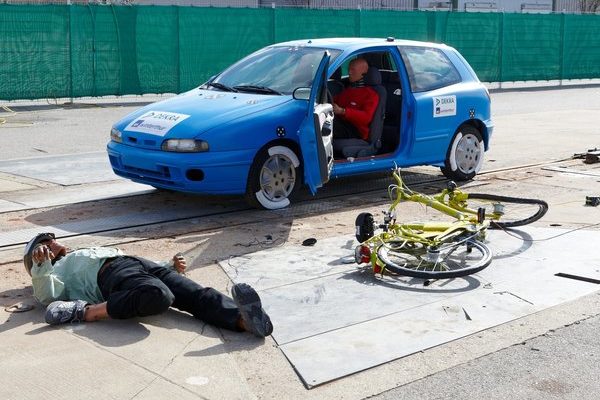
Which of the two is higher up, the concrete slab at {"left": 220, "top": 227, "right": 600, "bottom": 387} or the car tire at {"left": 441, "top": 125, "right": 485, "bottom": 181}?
the car tire at {"left": 441, "top": 125, "right": 485, "bottom": 181}

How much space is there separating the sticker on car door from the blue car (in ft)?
0.05

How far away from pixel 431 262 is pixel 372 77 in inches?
155

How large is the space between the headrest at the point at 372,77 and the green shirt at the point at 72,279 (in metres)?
4.92

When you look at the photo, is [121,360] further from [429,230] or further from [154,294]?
[429,230]

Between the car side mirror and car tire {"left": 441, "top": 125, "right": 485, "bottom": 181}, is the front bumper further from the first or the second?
car tire {"left": 441, "top": 125, "right": 485, "bottom": 181}

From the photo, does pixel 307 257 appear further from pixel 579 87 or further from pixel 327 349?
pixel 579 87

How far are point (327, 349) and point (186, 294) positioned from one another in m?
1.00

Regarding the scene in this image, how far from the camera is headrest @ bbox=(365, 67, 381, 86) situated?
33.1 feet

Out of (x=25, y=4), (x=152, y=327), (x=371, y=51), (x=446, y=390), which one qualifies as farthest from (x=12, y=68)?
(x=446, y=390)

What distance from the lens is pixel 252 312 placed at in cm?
539

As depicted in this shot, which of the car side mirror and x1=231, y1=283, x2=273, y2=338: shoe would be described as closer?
x1=231, y1=283, x2=273, y2=338: shoe

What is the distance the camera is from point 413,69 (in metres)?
10.3

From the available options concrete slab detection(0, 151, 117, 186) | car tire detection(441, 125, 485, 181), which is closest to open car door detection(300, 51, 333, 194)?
car tire detection(441, 125, 485, 181)

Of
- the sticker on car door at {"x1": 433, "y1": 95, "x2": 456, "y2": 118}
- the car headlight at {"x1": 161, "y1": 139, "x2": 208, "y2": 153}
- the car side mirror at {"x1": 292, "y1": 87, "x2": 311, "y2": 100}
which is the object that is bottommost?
the car headlight at {"x1": 161, "y1": 139, "x2": 208, "y2": 153}
